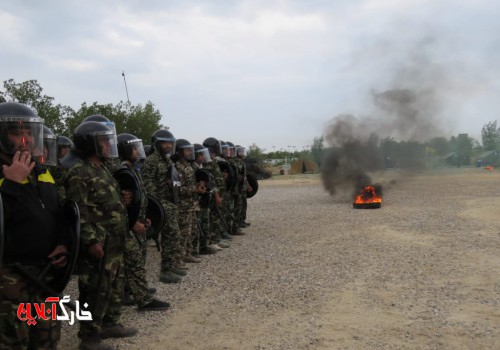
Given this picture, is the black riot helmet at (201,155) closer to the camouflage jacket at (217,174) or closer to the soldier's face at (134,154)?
the camouflage jacket at (217,174)

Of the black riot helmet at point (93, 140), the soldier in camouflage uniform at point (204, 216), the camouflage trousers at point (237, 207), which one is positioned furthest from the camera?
the camouflage trousers at point (237, 207)

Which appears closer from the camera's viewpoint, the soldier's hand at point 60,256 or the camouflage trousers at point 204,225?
the soldier's hand at point 60,256

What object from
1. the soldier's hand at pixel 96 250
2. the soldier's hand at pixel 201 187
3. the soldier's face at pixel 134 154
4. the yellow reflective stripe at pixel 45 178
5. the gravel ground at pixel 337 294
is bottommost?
the gravel ground at pixel 337 294

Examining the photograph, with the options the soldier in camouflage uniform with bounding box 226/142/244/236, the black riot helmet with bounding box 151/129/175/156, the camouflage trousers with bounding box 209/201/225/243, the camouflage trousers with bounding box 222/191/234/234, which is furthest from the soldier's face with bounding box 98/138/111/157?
the soldier in camouflage uniform with bounding box 226/142/244/236

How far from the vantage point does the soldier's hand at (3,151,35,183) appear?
276 centimetres

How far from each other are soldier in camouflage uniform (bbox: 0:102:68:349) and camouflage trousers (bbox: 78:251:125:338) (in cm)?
99

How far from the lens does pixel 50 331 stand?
2980 mm

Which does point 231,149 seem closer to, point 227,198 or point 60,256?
point 227,198

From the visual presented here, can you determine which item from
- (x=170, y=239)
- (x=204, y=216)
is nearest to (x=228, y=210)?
(x=204, y=216)

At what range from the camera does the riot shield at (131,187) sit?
4801mm

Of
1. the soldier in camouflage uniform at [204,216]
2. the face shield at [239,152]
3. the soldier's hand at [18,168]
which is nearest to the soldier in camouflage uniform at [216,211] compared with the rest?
the soldier in camouflage uniform at [204,216]

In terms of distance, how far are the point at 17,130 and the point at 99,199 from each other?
133 centimetres

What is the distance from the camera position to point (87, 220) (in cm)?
384

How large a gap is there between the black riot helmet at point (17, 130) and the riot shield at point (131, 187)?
1.78 meters
